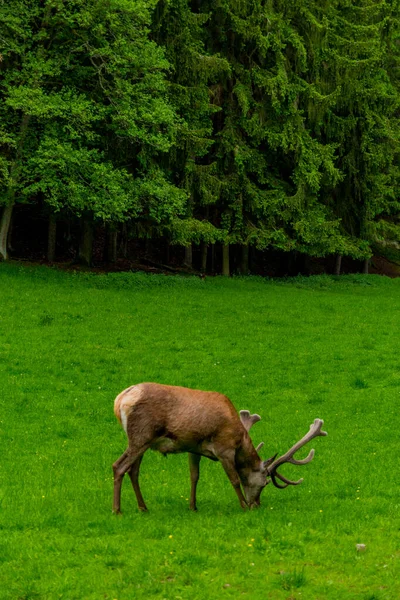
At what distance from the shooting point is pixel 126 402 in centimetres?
1062

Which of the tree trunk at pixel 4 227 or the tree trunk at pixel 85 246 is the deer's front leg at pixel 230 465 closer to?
the tree trunk at pixel 4 227

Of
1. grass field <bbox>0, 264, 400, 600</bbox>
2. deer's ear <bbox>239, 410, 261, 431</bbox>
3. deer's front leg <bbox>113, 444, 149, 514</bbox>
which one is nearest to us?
grass field <bbox>0, 264, 400, 600</bbox>

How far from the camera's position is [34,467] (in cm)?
1345

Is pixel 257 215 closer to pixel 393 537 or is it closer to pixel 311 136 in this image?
pixel 311 136

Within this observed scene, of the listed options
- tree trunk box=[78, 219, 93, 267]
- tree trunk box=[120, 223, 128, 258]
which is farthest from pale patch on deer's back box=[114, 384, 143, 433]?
tree trunk box=[120, 223, 128, 258]

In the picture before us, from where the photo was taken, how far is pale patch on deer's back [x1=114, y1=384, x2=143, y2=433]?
416 inches

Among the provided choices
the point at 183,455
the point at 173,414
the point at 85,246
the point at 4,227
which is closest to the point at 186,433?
the point at 173,414

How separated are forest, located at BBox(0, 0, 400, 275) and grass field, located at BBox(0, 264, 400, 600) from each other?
426cm

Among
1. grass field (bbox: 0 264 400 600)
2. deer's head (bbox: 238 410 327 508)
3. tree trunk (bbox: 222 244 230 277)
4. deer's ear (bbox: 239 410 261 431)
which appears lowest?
grass field (bbox: 0 264 400 600)

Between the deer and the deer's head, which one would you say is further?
the deer's head

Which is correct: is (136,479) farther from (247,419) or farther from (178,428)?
(247,419)

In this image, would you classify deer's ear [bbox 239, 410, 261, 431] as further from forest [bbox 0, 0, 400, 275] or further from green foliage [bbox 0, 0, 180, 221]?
forest [bbox 0, 0, 400, 275]

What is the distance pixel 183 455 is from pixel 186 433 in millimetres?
4599

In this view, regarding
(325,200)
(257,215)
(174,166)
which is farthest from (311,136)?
(174,166)
